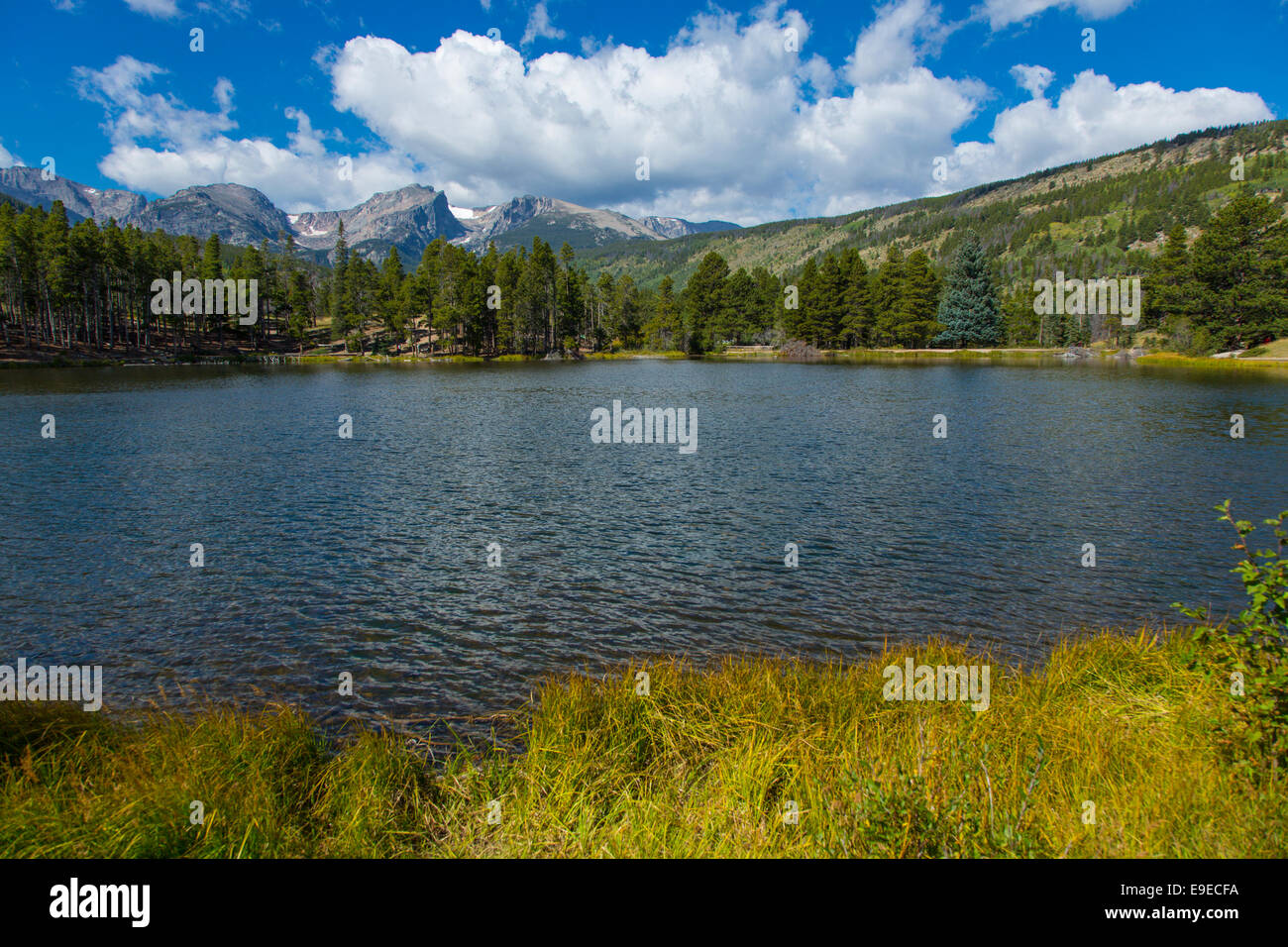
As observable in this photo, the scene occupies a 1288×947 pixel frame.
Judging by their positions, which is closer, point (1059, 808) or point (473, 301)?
point (1059, 808)

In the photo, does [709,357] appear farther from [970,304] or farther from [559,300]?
[970,304]

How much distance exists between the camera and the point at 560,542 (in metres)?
20.5

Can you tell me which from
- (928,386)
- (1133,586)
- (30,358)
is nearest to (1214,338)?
(928,386)

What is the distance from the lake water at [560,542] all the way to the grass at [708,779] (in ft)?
8.71

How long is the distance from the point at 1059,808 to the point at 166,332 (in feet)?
540

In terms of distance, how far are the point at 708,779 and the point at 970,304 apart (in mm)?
140008

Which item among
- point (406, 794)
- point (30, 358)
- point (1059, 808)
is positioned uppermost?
point (30, 358)

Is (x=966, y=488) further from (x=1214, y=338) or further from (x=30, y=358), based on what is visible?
(x=30, y=358)

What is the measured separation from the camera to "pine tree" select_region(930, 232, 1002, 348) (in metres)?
125

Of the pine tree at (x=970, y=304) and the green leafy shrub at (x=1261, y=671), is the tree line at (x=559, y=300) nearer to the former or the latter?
the pine tree at (x=970, y=304)

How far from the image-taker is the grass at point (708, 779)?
19.1 ft

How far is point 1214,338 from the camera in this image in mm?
94000

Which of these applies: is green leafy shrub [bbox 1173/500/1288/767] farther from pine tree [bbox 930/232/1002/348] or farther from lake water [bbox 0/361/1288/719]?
pine tree [bbox 930/232/1002/348]

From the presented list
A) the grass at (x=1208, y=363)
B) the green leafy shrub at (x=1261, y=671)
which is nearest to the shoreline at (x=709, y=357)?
the grass at (x=1208, y=363)
